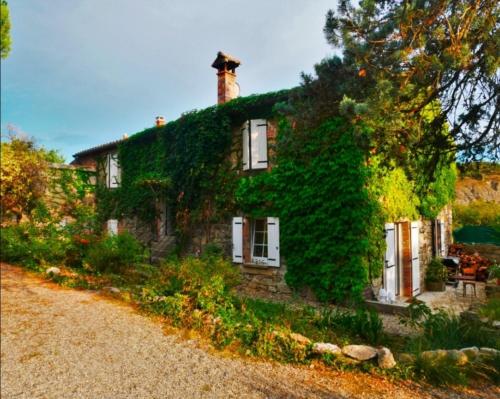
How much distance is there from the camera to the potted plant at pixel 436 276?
8891 millimetres

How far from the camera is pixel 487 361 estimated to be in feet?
12.3

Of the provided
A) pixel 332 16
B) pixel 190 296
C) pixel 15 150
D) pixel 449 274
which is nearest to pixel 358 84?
pixel 332 16

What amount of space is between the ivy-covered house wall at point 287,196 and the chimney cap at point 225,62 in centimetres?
182

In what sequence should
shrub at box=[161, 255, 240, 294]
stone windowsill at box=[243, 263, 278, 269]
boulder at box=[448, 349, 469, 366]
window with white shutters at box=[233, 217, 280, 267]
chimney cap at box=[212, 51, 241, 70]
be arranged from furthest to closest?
1. chimney cap at box=[212, 51, 241, 70]
2. window with white shutters at box=[233, 217, 280, 267]
3. stone windowsill at box=[243, 263, 278, 269]
4. shrub at box=[161, 255, 240, 294]
5. boulder at box=[448, 349, 469, 366]

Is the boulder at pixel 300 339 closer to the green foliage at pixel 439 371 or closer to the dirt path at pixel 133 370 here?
the dirt path at pixel 133 370

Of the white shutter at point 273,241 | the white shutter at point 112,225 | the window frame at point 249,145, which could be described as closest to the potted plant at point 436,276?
the white shutter at point 273,241

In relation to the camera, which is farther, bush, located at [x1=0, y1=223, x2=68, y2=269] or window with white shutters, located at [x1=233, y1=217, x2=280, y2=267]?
window with white shutters, located at [x1=233, y1=217, x2=280, y2=267]

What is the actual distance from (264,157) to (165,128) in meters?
4.09

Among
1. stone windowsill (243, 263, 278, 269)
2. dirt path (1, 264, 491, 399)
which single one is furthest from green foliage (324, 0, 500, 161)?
stone windowsill (243, 263, 278, 269)

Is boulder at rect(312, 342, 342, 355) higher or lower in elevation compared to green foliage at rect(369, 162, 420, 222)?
lower

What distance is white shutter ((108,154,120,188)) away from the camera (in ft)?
42.9

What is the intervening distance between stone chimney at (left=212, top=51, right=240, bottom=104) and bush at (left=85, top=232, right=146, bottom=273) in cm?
503

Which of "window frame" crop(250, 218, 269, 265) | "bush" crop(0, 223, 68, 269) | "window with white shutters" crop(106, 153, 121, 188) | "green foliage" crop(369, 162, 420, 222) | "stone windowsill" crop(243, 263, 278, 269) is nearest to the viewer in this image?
"green foliage" crop(369, 162, 420, 222)

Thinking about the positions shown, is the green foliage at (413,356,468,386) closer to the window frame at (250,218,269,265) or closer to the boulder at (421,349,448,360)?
the boulder at (421,349,448,360)
